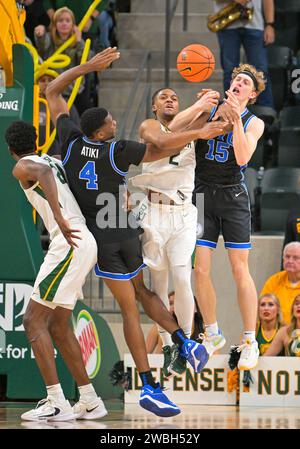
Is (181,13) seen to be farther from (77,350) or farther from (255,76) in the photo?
(77,350)

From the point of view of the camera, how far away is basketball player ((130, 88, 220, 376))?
916 cm

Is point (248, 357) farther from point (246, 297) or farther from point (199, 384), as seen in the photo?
point (199, 384)

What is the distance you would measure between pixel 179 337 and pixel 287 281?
9.25ft

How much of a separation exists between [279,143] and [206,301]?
4.75 m

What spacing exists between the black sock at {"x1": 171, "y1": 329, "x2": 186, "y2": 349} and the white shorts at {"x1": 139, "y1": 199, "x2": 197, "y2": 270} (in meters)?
0.53

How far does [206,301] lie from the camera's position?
9.58 m

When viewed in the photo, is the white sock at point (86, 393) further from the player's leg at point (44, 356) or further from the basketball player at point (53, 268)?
the player's leg at point (44, 356)

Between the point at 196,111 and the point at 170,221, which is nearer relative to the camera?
the point at 196,111

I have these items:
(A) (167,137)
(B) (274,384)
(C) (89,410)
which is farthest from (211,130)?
(B) (274,384)

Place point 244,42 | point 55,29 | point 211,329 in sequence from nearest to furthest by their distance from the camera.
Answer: point 211,329 < point 244,42 < point 55,29

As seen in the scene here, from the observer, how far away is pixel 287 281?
456 inches

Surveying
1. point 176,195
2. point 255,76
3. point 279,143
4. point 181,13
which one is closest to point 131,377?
point 176,195

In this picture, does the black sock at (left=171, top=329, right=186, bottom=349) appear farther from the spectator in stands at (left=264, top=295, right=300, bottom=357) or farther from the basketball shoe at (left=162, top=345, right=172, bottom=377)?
the spectator in stands at (left=264, top=295, right=300, bottom=357)
